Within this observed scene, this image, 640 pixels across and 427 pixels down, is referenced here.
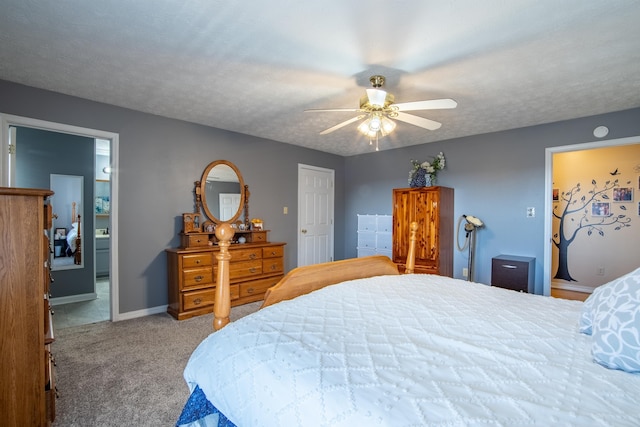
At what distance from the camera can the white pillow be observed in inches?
37.7

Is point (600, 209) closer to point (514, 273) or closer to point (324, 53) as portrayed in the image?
point (514, 273)

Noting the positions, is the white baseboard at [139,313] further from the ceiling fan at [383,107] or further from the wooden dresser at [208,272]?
the ceiling fan at [383,107]

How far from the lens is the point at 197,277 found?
3557 millimetres

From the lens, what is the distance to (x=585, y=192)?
4.87 metres

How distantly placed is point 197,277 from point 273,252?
1.13m

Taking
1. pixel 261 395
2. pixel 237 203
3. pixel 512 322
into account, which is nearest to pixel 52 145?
pixel 237 203

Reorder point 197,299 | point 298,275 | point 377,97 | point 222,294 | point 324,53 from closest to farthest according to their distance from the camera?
point 222,294, point 298,275, point 324,53, point 377,97, point 197,299

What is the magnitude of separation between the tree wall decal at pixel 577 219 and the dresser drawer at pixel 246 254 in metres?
4.90

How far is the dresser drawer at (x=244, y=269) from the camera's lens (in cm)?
388

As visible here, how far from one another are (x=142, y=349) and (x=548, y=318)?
9.93 feet

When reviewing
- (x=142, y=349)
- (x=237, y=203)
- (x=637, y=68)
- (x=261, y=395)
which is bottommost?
(x=142, y=349)

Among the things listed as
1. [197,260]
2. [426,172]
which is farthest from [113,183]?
[426,172]

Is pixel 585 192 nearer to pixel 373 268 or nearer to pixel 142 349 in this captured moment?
pixel 373 268

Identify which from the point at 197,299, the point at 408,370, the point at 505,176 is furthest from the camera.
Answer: the point at 505,176
